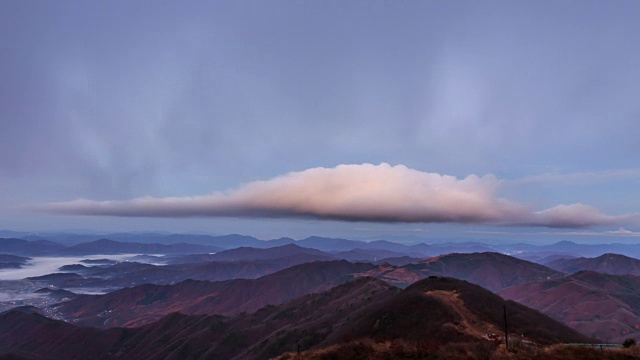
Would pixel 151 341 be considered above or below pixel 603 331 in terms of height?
below

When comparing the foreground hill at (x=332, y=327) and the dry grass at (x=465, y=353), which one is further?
the foreground hill at (x=332, y=327)

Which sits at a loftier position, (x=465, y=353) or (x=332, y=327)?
(x=465, y=353)

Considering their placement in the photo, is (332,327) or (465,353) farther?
(332,327)

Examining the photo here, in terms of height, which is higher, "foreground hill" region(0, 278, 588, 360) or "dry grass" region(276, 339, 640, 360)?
"dry grass" region(276, 339, 640, 360)

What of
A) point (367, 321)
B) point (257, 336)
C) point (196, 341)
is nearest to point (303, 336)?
point (367, 321)

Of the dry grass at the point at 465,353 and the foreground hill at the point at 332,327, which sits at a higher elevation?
the dry grass at the point at 465,353

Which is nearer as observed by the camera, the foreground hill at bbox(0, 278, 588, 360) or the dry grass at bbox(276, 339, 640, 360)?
the dry grass at bbox(276, 339, 640, 360)

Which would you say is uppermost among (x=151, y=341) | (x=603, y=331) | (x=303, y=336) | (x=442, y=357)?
(x=442, y=357)

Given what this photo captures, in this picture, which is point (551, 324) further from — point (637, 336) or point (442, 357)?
point (637, 336)
